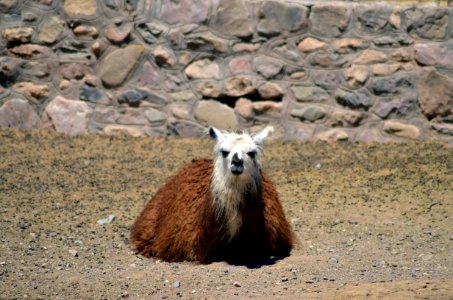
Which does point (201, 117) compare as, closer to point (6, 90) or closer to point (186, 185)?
point (6, 90)

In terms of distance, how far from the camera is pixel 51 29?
11422mm

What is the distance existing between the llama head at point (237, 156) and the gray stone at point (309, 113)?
4053 millimetres

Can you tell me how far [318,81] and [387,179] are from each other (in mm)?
2164

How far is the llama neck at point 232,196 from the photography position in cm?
679

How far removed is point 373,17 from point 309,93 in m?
1.26

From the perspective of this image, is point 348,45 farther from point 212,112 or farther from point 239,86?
point 212,112

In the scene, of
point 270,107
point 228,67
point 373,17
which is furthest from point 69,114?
point 373,17

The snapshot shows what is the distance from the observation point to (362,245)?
7355 millimetres

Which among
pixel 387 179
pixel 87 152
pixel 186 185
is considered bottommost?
pixel 87 152

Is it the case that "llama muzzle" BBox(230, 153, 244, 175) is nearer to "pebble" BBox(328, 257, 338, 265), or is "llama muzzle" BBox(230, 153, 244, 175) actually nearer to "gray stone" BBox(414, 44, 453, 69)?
"pebble" BBox(328, 257, 338, 265)

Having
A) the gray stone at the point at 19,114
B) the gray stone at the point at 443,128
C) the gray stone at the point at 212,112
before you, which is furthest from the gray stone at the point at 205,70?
the gray stone at the point at 443,128

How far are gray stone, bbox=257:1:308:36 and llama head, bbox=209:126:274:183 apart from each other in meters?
4.29

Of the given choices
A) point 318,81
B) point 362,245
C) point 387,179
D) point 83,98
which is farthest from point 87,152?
point 362,245

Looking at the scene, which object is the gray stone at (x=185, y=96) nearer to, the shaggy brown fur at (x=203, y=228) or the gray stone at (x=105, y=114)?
the gray stone at (x=105, y=114)
